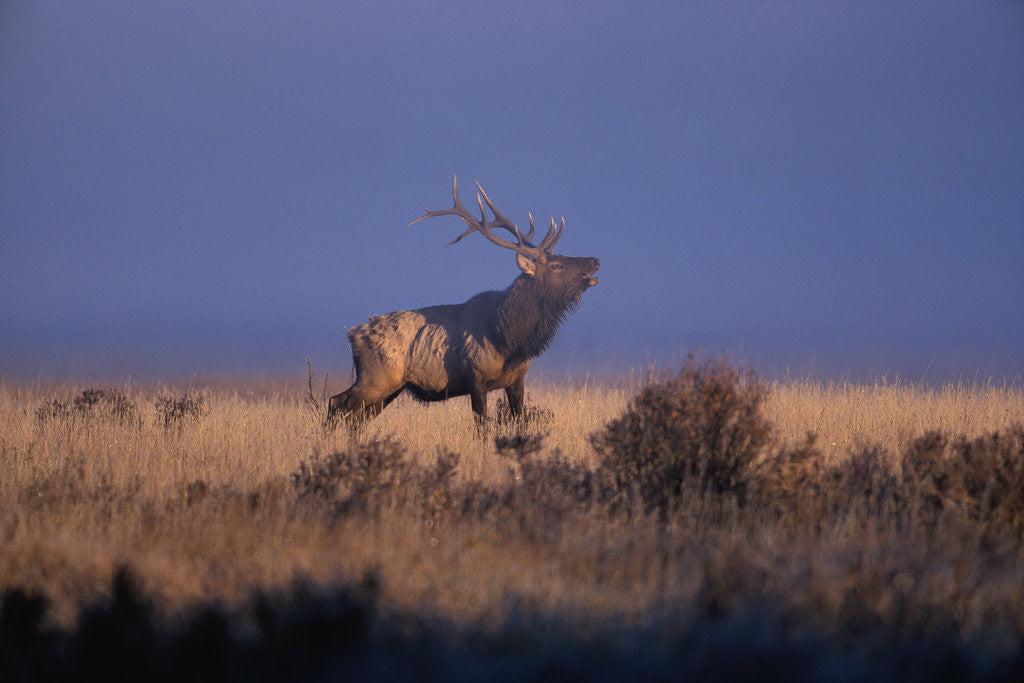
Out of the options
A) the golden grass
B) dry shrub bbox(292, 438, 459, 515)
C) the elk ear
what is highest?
the elk ear

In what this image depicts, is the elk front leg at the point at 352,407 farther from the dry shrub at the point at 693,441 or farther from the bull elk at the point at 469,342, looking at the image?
the dry shrub at the point at 693,441

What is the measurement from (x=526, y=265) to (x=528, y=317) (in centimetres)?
78

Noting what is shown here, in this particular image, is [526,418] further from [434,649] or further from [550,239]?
[434,649]

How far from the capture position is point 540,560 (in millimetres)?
4277

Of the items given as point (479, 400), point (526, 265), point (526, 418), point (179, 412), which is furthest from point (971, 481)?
point (179, 412)

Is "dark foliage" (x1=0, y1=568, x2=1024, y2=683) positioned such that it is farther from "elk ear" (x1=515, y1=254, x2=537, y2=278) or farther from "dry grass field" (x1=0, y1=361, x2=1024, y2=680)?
"elk ear" (x1=515, y1=254, x2=537, y2=278)

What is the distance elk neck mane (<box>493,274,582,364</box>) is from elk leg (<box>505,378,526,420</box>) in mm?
417

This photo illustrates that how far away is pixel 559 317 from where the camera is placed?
33.9ft

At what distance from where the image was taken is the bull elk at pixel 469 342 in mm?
10062

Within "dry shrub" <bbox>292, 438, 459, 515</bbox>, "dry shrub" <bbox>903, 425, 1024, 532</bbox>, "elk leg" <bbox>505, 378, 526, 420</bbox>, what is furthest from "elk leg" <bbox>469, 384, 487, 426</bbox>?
"dry shrub" <bbox>903, 425, 1024, 532</bbox>

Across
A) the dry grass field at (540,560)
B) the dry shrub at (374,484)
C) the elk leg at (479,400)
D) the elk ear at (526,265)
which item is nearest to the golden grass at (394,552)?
the dry grass field at (540,560)

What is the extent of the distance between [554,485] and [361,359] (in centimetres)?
492

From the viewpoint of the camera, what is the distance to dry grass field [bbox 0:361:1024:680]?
3.31m

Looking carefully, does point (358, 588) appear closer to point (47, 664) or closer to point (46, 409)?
point (47, 664)
